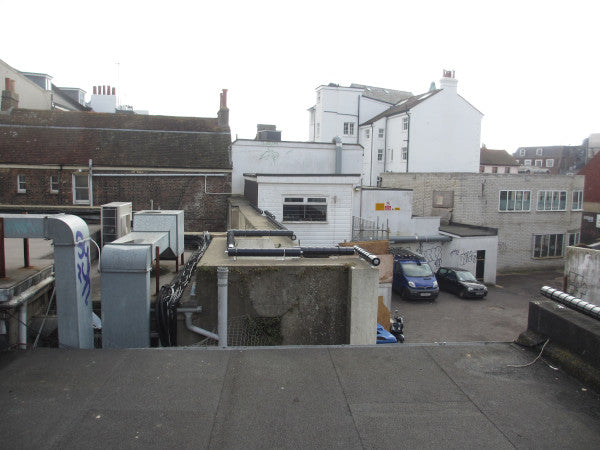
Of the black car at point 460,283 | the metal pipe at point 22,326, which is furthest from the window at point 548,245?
the metal pipe at point 22,326

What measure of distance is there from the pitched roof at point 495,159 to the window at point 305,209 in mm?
42616

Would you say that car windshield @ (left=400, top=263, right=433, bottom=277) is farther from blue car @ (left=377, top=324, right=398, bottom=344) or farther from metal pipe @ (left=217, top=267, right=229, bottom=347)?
metal pipe @ (left=217, top=267, right=229, bottom=347)

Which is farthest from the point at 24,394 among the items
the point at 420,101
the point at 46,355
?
the point at 420,101

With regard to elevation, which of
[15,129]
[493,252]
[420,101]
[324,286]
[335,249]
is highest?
[420,101]

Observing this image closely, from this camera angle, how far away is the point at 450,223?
30.8 metres

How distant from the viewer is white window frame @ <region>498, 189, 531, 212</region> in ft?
100

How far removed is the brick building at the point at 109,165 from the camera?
24141 mm

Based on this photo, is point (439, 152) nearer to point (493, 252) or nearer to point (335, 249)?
point (493, 252)

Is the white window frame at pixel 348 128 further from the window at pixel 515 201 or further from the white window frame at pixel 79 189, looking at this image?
the white window frame at pixel 79 189

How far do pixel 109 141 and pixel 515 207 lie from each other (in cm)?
2560

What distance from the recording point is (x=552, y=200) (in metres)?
31.8

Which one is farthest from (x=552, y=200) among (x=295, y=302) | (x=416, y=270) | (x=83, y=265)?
(x=83, y=265)

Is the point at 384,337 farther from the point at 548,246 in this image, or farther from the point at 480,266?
the point at 548,246

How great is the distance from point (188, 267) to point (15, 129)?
22624 millimetres
